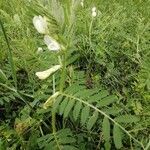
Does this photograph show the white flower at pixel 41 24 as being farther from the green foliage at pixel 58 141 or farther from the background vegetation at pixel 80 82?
the green foliage at pixel 58 141

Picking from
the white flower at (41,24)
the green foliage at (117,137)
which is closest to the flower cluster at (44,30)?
the white flower at (41,24)

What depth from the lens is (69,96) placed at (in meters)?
1.44

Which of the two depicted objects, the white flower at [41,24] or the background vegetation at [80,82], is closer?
the white flower at [41,24]

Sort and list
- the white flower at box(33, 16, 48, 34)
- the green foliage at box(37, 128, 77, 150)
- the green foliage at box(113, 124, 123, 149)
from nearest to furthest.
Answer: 1. the white flower at box(33, 16, 48, 34)
2. the green foliage at box(113, 124, 123, 149)
3. the green foliage at box(37, 128, 77, 150)

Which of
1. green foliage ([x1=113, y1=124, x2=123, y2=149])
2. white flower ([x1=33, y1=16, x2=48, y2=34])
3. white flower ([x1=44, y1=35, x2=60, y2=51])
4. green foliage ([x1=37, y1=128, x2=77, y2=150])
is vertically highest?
white flower ([x1=33, y1=16, x2=48, y2=34])

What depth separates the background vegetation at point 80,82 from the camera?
4.57ft

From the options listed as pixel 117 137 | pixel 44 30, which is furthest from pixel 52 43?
pixel 117 137

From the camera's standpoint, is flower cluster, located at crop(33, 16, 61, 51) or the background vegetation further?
the background vegetation

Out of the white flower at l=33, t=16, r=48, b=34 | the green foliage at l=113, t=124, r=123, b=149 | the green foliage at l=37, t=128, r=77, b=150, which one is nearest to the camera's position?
the white flower at l=33, t=16, r=48, b=34

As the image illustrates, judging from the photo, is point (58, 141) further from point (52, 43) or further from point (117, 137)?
point (52, 43)

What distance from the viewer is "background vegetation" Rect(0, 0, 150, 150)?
1393 millimetres

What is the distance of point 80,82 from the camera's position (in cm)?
162

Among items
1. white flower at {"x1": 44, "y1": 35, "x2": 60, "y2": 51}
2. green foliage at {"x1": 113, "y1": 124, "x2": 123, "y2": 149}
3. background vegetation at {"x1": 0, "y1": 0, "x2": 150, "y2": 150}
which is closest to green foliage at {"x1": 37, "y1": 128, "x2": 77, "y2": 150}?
background vegetation at {"x1": 0, "y1": 0, "x2": 150, "y2": 150}

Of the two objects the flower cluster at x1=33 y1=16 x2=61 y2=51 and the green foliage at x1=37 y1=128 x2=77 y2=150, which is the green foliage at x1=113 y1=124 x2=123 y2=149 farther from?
the flower cluster at x1=33 y1=16 x2=61 y2=51
